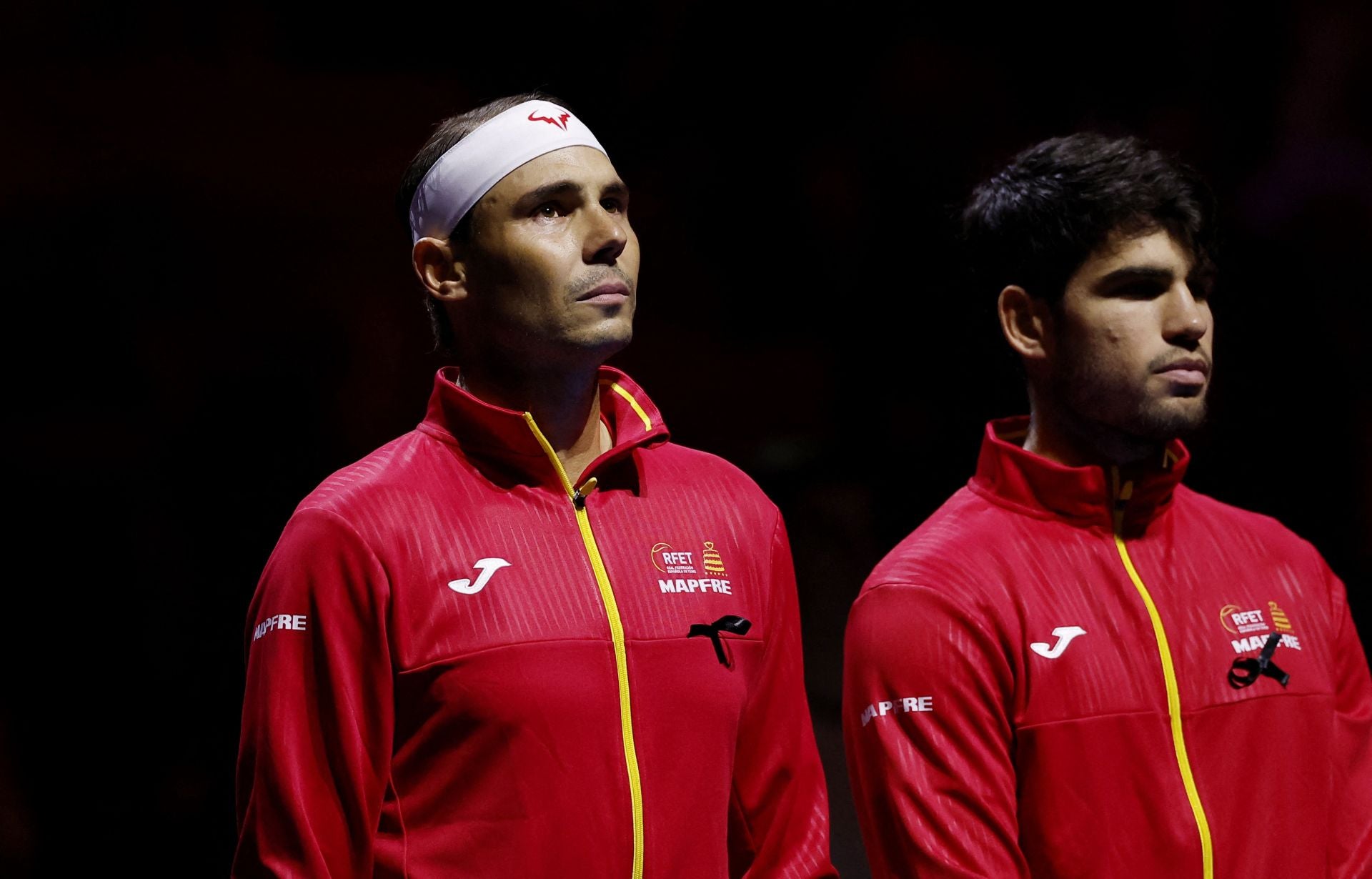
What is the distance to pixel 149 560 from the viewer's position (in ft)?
13.1

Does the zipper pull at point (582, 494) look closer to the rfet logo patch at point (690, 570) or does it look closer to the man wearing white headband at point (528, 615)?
the man wearing white headband at point (528, 615)

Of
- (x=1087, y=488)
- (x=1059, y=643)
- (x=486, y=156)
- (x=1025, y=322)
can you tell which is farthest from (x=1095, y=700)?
(x=486, y=156)

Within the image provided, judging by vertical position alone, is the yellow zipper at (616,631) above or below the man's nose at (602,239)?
below

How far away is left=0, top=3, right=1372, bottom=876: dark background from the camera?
3.93 metres

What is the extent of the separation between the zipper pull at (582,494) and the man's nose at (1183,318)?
105 cm

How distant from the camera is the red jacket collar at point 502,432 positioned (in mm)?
2506

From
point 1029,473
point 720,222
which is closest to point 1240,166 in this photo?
point 720,222

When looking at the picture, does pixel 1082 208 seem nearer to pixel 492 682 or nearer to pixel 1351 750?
pixel 1351 750

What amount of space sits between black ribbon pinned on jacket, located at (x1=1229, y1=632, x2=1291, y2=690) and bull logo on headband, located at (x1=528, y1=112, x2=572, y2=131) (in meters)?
1.43

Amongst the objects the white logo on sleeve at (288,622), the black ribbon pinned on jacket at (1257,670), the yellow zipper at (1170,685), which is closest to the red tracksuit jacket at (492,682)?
the white logo on sleeve at (288,622)

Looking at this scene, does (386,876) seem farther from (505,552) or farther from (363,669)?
(505,552)

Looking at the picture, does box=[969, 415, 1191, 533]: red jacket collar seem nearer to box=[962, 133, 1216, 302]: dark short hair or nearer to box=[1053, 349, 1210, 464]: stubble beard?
box=[1053, 349, 1210, 464]: stubble beard

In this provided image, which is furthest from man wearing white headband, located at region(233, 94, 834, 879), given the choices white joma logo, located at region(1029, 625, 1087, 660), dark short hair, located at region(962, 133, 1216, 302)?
dark short hair, located at region(962, 133, 1216, 302)

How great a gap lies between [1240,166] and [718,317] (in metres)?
1.81
